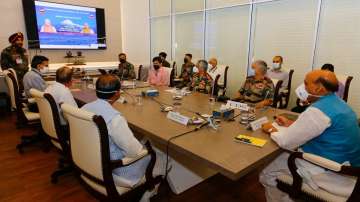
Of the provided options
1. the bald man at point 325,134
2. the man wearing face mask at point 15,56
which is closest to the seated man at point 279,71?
the bald man at point 325,134

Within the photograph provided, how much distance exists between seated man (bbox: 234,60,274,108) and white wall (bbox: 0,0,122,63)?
4.84 meters

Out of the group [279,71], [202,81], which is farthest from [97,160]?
[279,71]

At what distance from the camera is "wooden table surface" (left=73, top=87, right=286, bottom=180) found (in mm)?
1233

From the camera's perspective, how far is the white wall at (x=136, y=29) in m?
6.75

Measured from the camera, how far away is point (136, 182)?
4.87ft

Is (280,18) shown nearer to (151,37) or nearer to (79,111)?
(151,37)

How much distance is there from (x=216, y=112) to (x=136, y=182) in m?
0.87

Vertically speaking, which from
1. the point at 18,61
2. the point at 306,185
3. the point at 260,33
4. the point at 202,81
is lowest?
the point at 306,185

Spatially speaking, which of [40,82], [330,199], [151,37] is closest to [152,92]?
[40,82]

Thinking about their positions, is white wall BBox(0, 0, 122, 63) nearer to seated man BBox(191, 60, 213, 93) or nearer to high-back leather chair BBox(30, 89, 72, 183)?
seated man BBox(191, 60, 213, 93)

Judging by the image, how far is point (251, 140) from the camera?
4.94 ft

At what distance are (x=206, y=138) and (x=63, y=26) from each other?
570 cm

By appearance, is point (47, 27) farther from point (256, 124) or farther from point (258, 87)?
point (256, 124)

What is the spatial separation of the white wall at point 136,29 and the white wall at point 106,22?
199 millimetres
